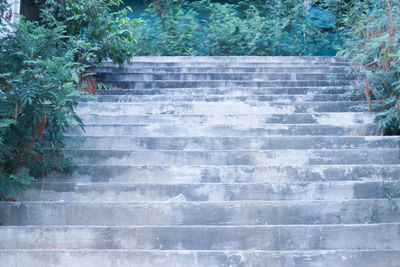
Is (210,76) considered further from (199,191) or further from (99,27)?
(199,191)

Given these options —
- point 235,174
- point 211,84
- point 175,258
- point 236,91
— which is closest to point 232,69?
point 211,84

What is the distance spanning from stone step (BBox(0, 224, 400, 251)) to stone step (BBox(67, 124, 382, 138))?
4.74ft

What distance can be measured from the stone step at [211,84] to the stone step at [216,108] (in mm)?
911

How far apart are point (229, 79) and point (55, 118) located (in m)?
3.26

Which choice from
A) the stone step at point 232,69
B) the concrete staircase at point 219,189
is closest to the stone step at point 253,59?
the stone step at point 232,69

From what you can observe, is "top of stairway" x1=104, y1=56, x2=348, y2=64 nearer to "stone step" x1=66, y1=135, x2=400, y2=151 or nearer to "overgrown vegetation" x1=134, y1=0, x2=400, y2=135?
"overgrown vegetation" x1=134, y1=0, x2=400, y2=135

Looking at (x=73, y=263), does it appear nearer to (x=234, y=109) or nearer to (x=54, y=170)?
(x=54, y=170)

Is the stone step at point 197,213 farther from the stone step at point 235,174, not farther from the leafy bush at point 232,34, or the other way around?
the leafy bush at point 232,34

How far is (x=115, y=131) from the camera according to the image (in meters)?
3.56

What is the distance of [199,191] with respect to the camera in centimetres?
264

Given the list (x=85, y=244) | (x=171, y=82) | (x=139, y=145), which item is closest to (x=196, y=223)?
(x=85, y=244)

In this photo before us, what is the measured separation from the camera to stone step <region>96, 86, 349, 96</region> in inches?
182

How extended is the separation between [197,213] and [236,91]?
2.50m

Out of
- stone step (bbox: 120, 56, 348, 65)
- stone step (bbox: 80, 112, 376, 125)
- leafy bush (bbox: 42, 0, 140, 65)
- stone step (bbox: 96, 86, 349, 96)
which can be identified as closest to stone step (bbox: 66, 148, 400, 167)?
stone step (bbox: 80, 112, 376, 125)
